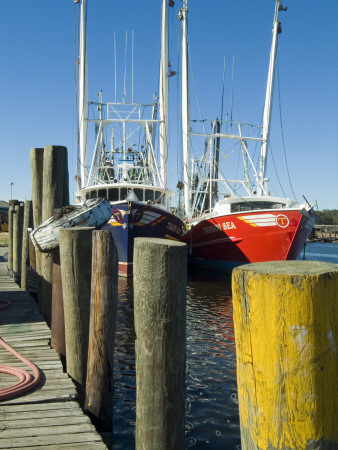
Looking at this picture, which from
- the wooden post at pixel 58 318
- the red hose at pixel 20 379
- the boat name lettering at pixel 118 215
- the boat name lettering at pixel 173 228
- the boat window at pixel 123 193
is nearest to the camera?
the red hose at pixel 20 379

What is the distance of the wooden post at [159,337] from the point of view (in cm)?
272

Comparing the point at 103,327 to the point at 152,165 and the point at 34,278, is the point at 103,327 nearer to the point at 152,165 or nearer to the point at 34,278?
the point at 34,278

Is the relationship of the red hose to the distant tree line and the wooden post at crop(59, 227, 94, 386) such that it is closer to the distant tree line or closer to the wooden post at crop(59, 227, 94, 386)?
A: the wooden post at crop(59, 227, 94, 386)

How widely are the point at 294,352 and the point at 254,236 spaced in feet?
54.8

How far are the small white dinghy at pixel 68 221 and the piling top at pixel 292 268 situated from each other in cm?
395

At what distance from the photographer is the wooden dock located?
123 inches

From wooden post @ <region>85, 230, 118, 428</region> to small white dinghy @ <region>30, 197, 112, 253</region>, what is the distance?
4.59ft

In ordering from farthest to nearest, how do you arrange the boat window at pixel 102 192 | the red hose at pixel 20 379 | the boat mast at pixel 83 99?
the boat mast at pixel 83 99
the boat window at pixel 102 192
the red hose at pixel 20 379

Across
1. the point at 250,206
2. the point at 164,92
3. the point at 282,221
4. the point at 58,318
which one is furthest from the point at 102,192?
the point at 58,318

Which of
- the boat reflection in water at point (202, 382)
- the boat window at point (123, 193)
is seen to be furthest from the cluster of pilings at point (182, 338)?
the boat window at point (123, 193)

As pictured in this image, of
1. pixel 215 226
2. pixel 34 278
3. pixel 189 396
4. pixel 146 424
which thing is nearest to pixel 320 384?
pixel 146 424

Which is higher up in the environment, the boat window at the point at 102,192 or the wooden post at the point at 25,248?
the boat window at the point at 102,192

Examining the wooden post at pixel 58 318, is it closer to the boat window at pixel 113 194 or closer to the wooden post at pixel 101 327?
the wooden post at pixel 101 327

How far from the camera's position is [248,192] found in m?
23.8
